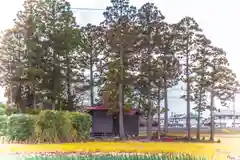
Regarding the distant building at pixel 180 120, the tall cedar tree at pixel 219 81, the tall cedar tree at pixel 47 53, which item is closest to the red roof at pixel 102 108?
the tall cedar tree at pixel 47 53

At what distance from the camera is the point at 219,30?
2746 mm

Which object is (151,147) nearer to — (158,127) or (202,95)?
(158,127)

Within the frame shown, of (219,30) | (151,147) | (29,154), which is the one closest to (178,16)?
(219,30)

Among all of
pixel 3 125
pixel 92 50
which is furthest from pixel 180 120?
pixel 3 125

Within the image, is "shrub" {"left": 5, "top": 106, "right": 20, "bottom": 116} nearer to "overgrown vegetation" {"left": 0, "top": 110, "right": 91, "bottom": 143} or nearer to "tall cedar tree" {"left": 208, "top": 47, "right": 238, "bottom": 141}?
"overgrown vegetation" {"left": 0, "top": 110, "right": 91, "bottom": 143}

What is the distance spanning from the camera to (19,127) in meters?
2.43

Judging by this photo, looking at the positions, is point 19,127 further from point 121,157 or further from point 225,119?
point 225,119

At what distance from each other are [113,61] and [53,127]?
60cm

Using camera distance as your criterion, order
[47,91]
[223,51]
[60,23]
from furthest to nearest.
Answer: [223,51], [60,23], [47,91]

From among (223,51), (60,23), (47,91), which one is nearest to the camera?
(47,91)

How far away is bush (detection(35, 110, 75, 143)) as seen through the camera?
96.4 inches

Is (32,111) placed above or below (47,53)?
below

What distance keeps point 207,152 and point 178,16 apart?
3.22 ft

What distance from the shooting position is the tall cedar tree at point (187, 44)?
2559mm
